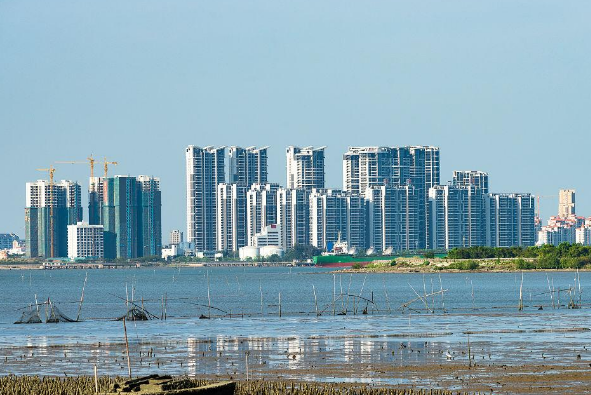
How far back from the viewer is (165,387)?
83.6 ft

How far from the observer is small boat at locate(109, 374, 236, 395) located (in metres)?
25.1

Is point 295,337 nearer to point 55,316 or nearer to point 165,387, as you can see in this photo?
point 55,316

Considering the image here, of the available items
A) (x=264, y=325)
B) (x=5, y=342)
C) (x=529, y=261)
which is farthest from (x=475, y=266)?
(x=5, y=342)

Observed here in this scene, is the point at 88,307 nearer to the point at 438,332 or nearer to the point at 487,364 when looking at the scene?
the point at 438,332

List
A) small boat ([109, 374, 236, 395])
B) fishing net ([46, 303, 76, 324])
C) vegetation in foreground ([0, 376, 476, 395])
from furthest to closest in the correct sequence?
fishing net ([46, 303, 76, 324]), vegetation in foreground ([0, 376, 476, 395]), small boat ([109, 374, 236, 395])

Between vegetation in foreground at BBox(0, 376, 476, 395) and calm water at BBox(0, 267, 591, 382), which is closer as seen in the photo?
vegetation in foreground at BBox(0, 376, 476, 395)

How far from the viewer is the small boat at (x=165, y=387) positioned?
987 inches

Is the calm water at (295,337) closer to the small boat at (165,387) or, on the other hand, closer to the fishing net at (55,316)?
the fishing net at (55,316)

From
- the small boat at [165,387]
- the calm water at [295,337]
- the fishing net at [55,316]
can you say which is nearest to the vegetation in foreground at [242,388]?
the small boat at [165,387]

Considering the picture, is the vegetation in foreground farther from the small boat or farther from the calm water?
the calm water

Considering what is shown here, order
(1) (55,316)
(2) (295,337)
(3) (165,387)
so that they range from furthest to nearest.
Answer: (1) (55,316) → (2) (295,337) → (3) (165,387)

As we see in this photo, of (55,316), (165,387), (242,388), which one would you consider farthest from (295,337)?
(165,387)

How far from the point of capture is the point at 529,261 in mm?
161875

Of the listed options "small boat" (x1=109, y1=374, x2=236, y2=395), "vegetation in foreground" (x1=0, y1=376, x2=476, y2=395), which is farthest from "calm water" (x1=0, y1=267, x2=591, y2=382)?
"small boat" (x1=109, y1=374, x2=236, y2=395)
